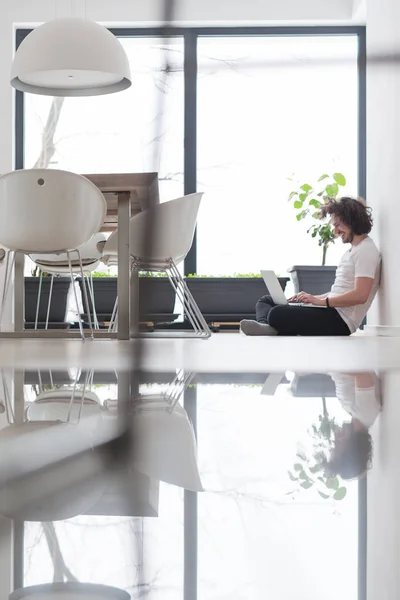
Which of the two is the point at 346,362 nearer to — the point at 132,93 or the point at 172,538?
the point at 172,538

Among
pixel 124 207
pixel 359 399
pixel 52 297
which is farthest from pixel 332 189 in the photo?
pixel 359 399

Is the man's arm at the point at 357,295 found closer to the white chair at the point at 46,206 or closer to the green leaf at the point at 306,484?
the white chair at the point at 46,206

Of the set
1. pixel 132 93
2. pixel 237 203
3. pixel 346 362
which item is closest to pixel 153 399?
pixel 346 362

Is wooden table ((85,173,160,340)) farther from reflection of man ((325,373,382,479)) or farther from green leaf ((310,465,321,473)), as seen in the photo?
green leaf ((310,465,321,473))

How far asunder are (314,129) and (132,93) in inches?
55.0

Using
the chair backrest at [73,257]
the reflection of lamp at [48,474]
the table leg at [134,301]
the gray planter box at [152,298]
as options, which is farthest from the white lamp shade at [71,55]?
the reflection of lamp at [48,474]

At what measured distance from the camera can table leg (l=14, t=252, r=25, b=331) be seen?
3.06m

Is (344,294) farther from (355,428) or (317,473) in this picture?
(317,473)

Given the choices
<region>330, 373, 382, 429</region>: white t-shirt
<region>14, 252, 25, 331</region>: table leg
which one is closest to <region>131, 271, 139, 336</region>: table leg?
<region>14, 252, 25, 331</region>: table leg

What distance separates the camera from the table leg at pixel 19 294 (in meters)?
3.06

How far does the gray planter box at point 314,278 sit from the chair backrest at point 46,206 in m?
2.41

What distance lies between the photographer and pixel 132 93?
5.38 m

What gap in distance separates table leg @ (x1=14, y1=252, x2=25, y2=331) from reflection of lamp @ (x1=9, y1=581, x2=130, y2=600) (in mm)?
2950

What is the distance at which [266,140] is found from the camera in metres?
5.31
